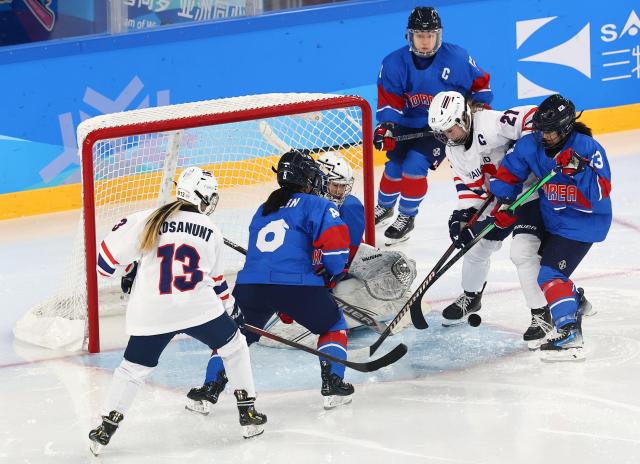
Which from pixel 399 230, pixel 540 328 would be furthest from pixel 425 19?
pixel 540 328

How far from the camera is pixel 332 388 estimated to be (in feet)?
A: 14.2

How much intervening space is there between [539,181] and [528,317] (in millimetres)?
748

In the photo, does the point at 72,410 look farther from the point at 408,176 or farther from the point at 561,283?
the point at 408,176

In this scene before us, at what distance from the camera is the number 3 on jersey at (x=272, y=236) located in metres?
4.27

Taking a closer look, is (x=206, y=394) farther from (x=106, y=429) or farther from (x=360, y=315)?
(x=360, y=315)

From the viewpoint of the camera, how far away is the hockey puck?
16.6 feet

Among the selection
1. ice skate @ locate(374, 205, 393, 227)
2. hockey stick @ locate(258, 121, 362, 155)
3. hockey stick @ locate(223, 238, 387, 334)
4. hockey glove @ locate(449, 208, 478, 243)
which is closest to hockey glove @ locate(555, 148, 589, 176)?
hockey glove @ locate(449, 208, 478, 243)

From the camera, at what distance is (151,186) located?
580cm

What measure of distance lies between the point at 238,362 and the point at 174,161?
1.58 m

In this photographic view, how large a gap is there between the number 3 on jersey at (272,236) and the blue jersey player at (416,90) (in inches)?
65.0

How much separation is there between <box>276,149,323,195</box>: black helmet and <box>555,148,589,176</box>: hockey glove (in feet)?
2.73

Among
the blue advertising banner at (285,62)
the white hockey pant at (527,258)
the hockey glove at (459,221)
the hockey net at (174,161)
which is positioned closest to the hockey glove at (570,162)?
the white hockey pant at (527,258)

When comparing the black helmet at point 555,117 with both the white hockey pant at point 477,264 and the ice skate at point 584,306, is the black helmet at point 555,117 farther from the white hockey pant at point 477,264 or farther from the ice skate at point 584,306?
the ice skate at point 584,306

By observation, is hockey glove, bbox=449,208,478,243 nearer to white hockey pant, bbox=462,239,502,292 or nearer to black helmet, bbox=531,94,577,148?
white hockey pant, bbox=462,239,502,292
